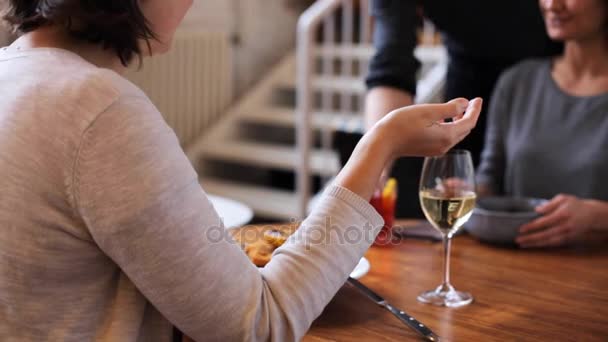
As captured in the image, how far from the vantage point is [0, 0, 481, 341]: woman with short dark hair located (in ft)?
2.20

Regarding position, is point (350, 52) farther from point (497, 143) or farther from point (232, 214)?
point (232, 214)

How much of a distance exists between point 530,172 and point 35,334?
1408 millimetres

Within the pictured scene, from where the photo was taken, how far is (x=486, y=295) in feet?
3.33

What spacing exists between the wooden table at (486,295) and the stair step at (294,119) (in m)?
2.58

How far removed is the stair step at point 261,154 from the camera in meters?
4.00

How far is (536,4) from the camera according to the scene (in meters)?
2.00

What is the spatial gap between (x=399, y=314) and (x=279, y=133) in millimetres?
3931

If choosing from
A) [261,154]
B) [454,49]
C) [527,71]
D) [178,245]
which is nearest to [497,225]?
[178,245]

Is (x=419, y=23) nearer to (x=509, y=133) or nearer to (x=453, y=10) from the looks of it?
(x=453, y=10)

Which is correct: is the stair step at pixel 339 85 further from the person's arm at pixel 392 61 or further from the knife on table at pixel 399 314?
the knife on table at pixel 399 314

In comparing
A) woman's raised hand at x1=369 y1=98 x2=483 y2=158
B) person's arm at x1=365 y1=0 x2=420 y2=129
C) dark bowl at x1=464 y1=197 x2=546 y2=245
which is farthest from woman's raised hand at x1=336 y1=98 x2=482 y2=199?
person's arm at x1=365 y1=0 x2=420 y2=129

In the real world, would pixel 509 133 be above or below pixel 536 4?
below

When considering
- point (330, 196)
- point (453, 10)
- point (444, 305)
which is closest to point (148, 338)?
point (330, 196)

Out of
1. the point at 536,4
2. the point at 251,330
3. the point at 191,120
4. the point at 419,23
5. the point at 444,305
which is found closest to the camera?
the point at 251,330
